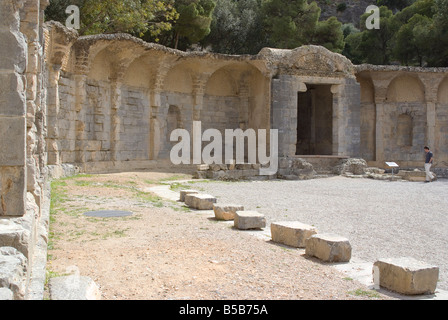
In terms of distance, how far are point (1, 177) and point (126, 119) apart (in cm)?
1313

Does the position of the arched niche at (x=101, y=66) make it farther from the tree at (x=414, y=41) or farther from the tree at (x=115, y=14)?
the tree at (x=414, y=41)

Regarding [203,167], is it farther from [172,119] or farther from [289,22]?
[289,22]

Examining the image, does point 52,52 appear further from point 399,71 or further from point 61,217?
point 399,71

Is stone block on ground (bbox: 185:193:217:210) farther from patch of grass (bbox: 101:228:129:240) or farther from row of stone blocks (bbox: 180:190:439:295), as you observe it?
patch of grass (bbox: 101:228:129:240)

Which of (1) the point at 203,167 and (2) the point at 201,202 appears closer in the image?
(2) the point at 201,202

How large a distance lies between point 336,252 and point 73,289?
3145mm

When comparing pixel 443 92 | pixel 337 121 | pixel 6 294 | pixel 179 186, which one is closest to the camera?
pixel 6 294

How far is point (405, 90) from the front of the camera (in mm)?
21891

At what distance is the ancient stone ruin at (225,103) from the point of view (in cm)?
1443

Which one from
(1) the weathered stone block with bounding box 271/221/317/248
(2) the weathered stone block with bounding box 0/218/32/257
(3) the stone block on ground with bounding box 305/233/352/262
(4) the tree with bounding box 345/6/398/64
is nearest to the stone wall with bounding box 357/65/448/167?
(4) the tree with bounding box 345/6/398/64

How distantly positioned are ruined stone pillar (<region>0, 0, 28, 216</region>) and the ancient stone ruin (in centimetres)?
297

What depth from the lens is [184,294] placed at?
3.88 meters

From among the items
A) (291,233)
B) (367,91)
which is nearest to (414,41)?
(367,91)

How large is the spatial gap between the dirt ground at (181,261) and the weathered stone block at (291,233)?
0.17m
